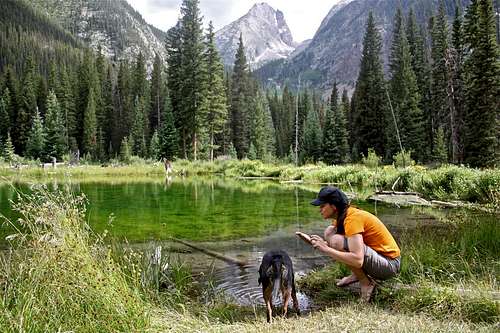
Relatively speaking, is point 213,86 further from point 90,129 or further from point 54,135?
point 90,129

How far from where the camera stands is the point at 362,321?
13.8ft

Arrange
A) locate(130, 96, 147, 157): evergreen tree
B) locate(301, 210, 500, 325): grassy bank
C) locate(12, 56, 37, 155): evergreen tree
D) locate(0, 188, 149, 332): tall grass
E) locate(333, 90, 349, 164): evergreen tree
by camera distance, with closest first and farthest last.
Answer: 1. locate(0, 188, 149, 332): tall grass
2. locate(301, 210, 500, 325): grassy bank
3. locate(333, 90, 349, 164): evergreen tree
4. locate(130, 96, 147, 157): evergreen tree
5. locate(12, 56, 37, 155): evergreen tree

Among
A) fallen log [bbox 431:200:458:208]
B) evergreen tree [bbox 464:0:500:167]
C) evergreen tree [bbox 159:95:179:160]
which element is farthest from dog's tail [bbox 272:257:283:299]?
evergreen tree [bbox 159:95:179:160]

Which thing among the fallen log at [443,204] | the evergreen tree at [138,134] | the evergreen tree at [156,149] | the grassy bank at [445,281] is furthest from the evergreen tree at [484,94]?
the evergreen tree at [138,134]

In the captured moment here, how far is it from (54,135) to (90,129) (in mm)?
7397

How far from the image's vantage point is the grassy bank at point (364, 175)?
1488 centimetres

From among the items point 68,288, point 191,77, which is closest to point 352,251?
point 68,288

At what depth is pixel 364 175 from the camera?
23719 mm

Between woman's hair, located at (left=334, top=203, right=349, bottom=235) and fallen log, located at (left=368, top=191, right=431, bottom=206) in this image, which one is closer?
woman's hair, located at (left=334, top=203, right=349, bottom=235)

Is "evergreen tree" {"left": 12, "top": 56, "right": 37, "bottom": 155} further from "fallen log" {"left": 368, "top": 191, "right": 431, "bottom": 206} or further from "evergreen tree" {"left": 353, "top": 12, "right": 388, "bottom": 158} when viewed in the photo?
"fallen log" {"left": 368, "top": 191, "right": 431, "bottom": 206}

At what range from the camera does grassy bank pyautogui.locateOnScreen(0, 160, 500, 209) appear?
14877mm

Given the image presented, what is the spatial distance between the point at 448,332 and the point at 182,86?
4511 centimetres

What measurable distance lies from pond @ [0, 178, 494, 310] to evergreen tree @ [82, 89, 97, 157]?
1799 inches

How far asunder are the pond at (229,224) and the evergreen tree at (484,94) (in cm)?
2068
